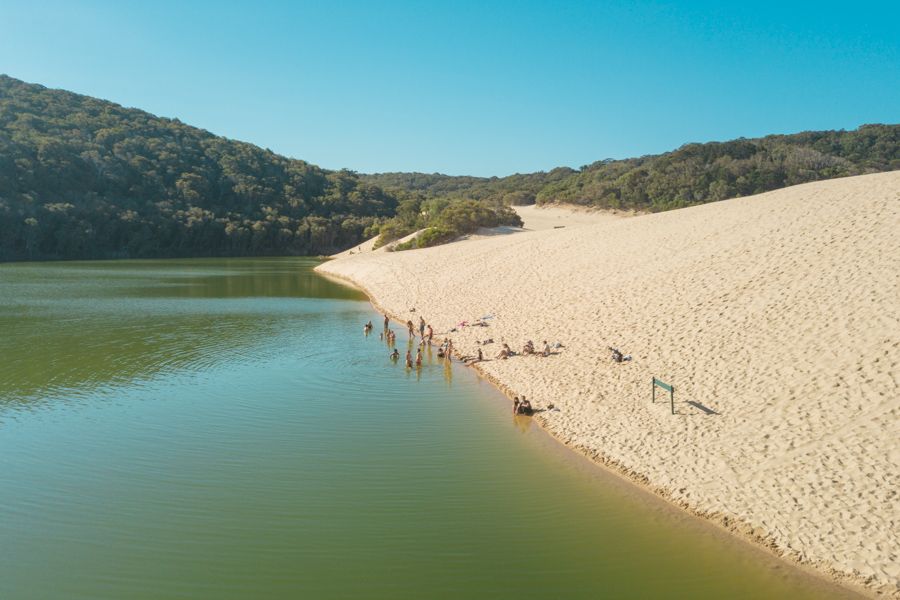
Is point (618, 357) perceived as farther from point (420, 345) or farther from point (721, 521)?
point (420, 345)

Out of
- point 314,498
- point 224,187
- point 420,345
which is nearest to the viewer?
point 314,498

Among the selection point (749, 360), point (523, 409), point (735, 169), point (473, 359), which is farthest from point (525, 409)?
point (735, 169)

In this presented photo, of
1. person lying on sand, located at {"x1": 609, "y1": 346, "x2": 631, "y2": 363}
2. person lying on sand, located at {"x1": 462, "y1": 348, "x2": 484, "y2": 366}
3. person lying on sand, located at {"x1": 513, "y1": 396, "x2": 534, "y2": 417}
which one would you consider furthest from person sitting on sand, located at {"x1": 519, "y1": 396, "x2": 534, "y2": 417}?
person lying on sand, located at {"x1": 462, "y1": 348, "x2": 484, "y2": 366}

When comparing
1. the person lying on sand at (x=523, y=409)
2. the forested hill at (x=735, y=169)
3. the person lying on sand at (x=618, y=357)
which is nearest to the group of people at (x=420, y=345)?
the person lying on sand at (x=523, y=409)

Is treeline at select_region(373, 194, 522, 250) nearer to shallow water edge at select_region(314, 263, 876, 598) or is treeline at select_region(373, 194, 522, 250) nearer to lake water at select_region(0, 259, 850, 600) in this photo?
lake water at select_region(0, 259, 850, 600)

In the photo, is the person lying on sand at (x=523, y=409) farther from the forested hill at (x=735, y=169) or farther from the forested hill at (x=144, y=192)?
the forested hill at (x=144, y=192)

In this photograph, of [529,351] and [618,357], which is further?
[529,351]

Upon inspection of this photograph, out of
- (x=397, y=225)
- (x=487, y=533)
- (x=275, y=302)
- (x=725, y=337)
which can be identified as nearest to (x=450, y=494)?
(x=487, y=533)
